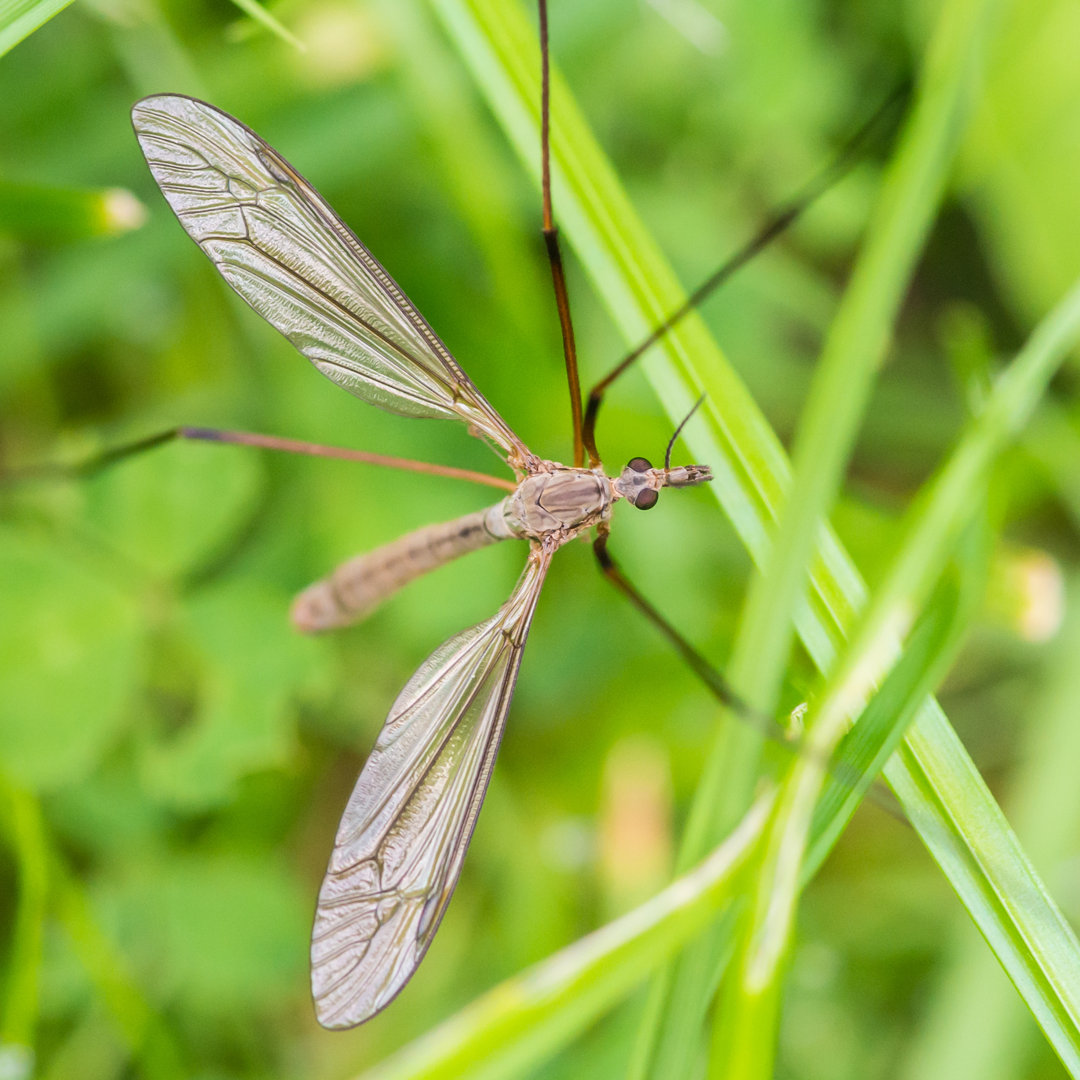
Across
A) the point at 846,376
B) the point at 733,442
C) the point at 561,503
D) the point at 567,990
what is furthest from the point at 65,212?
the point at 567,990

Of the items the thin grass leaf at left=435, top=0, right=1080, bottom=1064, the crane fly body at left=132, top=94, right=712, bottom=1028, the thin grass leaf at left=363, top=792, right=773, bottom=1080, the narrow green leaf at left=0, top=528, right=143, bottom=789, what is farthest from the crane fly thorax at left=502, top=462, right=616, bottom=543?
the narrow green leaf at left=0, top=528, right=143, bottom=789

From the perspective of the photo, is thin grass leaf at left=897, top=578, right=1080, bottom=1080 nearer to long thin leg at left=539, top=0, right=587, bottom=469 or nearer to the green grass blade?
the green grass blade

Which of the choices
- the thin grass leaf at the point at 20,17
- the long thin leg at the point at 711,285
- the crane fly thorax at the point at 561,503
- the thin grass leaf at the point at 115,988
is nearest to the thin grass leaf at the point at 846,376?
the long thin leg at the point at 711,285

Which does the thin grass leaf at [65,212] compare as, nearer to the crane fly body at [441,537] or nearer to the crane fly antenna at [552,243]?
the crane fly body at [441,537]

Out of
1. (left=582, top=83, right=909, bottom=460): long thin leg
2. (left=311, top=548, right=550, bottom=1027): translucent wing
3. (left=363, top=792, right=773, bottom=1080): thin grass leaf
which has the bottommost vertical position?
(left=363, top=792, right=773, bottom=1080): thin grass leaf

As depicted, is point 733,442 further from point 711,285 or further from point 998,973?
point 998,973

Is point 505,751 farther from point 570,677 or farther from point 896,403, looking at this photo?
point 896,403

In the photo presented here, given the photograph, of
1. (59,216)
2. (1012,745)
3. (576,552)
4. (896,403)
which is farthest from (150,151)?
(1012,745)
